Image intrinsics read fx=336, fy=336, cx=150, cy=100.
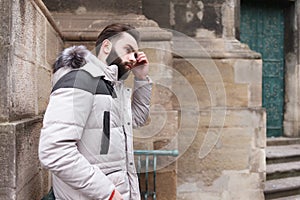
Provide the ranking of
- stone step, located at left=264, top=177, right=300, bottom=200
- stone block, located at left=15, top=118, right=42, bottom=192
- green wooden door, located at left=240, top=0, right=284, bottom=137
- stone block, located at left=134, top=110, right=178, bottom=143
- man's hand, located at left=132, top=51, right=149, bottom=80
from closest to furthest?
1. stone block, located at left=15, top=118, right=42, bottom=192
2. man's hand, located at left=132, top=51, right=149, bottom=80
3. stone block, located at left=134, top=110, right=178, bottom=143
4. stone step, located at left=264, top=177, right=300, bottom=200
5. green wooden door, located at left=240, top=0, right=284, bottom=137

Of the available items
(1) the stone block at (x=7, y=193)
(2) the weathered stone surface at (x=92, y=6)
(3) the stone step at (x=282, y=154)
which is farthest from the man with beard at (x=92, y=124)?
(3) the stone step at (x=282, y=154)

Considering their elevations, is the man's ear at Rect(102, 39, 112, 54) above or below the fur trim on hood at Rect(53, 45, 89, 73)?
above

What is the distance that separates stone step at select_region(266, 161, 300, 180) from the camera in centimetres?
408

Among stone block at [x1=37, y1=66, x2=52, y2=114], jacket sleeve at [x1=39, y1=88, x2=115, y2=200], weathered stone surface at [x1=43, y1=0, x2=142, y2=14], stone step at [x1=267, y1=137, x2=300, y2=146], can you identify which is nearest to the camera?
jacket sleeve at [x1=39, y1=88, x2=115, y2=200]

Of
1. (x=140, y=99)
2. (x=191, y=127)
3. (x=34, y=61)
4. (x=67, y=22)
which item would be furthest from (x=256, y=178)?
(x=34, y=61)

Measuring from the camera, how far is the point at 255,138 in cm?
355

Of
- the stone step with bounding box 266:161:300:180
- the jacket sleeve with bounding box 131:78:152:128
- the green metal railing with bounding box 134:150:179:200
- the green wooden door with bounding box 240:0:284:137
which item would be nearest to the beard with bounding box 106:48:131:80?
the jacket sleeve with bounding box 131:78:152:128

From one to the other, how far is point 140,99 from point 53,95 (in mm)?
743

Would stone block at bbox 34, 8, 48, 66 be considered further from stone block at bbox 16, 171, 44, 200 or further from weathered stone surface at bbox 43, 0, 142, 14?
weathered stone surface at bbox 43, 0, 142, 14

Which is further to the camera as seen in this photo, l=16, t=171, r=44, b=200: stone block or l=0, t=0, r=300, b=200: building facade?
l=0, t=0, r=300, b=200: building facade

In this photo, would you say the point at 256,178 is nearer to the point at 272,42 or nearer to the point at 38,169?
the point at 38,169

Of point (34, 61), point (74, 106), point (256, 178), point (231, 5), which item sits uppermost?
point (231, 5)

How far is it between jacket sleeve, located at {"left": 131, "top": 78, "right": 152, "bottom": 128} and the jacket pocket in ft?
1.87

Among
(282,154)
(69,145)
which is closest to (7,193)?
(69,145)
